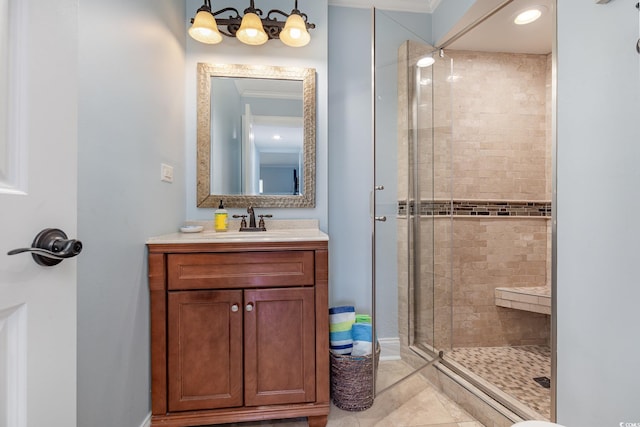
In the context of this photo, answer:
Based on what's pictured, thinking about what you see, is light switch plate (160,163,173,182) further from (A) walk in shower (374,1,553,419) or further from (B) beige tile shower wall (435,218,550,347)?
(B) beige tile shower wall (435,218,550,347)

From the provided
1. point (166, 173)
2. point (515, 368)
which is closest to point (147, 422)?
point (166, 173)

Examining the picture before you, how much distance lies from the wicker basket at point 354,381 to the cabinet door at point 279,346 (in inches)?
9.4

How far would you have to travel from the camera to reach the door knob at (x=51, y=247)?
1.65ft

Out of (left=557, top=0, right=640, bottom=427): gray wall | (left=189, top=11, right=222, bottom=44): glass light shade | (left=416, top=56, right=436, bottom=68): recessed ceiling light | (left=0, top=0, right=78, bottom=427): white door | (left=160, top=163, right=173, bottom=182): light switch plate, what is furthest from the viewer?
(left=416, top=56, right=436, bottom=68): recessed ceiling light

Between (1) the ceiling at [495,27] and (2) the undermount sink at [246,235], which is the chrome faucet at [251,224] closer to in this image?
(2) the undermount sink at [246,235]

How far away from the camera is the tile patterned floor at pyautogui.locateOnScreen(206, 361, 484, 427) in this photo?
58.9 inches

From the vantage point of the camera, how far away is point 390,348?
196 centimetres

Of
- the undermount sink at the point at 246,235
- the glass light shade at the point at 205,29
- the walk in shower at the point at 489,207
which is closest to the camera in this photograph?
the undermount sink at the point at 246,235

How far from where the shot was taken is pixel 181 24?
1789 mm

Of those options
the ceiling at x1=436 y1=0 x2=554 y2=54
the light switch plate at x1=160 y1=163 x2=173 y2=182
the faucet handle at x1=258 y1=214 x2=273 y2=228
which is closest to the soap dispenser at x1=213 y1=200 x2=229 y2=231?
the faucet handle at x1=258 y1=214 x2=273 y2=228

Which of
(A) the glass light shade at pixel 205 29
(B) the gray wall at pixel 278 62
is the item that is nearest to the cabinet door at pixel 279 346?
(B) the gray wall at pixel 278 62

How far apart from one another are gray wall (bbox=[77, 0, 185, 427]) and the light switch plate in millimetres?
37

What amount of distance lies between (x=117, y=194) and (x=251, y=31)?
4.16 feet

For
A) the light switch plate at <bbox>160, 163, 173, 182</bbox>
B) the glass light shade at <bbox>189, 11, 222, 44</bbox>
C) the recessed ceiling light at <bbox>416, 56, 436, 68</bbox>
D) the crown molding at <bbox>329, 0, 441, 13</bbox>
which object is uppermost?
the crown molding at <bbox>329, 0, 441, 13</bbox>
